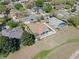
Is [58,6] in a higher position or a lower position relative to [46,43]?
higher

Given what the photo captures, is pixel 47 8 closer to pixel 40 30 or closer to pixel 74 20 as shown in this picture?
pixel 74 20

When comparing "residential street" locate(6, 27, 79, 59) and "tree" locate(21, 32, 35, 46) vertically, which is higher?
"tree" locate(21, 32, 35, 46)

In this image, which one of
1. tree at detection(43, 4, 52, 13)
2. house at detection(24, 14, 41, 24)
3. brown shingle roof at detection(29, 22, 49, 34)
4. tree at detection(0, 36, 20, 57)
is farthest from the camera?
tree at detection(43, 4, 52, 13)

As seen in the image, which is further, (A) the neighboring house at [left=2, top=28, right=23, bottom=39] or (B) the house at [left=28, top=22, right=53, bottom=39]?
(B) the house at [left=28, top=22, right=53, bottom=39]

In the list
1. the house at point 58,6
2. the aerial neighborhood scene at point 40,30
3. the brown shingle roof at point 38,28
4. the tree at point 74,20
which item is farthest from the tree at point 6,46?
the house at point 58,6

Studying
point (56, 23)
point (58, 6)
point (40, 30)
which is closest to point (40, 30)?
point (40, 30)

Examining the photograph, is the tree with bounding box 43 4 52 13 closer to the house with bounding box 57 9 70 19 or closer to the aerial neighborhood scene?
the aerial neighborhood scene

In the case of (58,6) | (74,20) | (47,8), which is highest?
(47,8)

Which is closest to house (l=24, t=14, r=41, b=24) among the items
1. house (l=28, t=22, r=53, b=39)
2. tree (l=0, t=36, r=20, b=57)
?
house (l=28, t=22, r=53, b=39)

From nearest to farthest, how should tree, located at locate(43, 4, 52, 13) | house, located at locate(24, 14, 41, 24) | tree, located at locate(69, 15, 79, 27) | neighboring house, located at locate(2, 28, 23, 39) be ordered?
neighboring house, located at locate(2, 28, 23, 39), tree, located at locate(69, 15, 79, 27), house, located at locate(24, 14, 41, 24), tree, located at locate(43, 4, 52, 13)
